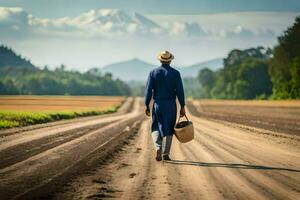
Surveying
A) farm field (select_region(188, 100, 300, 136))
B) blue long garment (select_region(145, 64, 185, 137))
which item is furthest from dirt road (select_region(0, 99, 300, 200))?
farm field (select_region(188, 100, 300, 136))

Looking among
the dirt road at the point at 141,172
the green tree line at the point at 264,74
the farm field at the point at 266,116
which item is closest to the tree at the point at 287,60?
the green tree line at the point at 264,74

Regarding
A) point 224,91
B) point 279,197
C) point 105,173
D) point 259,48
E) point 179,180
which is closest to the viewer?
point 279,197

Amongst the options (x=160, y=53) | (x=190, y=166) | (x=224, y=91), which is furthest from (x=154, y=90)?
(x=224, y=91)

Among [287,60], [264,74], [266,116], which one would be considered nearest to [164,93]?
[266,116]

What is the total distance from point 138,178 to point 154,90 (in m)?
3.38

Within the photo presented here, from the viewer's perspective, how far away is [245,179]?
27.4ft

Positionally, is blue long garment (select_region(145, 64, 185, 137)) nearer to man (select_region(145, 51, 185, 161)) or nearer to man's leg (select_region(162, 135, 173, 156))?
man (select_region(145, 51, 185, 161))

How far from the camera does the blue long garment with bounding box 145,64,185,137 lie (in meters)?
11.1

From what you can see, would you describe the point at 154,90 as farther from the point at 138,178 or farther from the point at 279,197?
the point at 279,197

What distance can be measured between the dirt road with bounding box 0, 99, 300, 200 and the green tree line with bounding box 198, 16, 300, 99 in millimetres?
71688

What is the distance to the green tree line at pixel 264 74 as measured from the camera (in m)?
87.1

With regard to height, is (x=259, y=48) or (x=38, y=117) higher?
(x=259, y=48)

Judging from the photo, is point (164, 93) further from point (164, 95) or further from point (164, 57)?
point (164, 57)

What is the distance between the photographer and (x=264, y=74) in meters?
127
